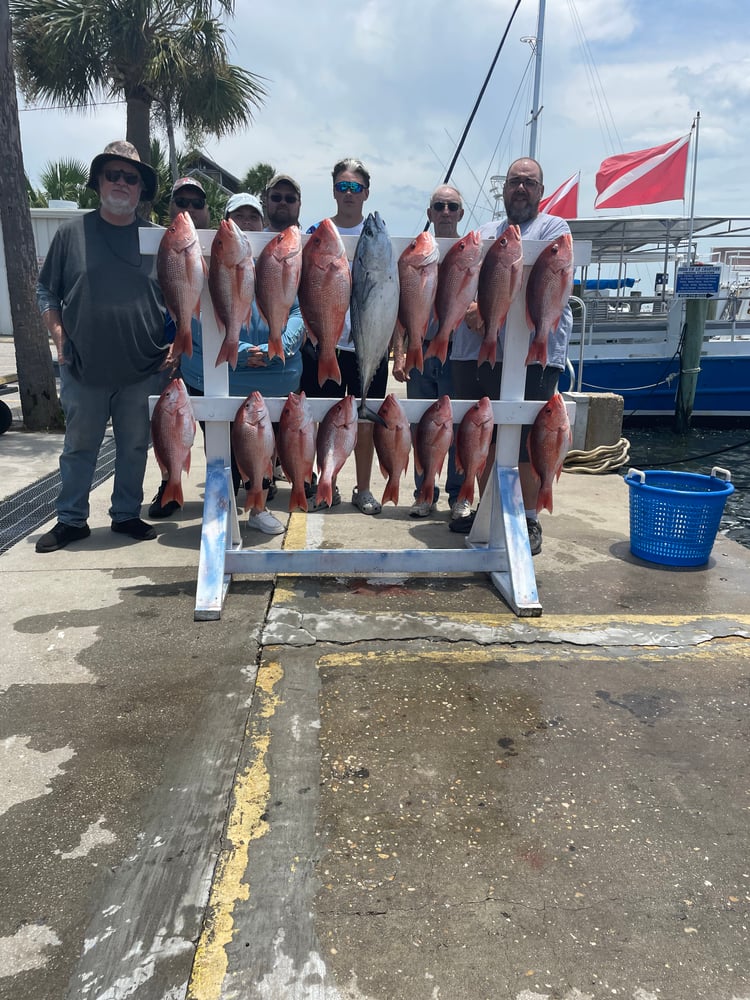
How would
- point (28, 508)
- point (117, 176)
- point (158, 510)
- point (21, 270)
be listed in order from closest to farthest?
point (117, 176)
point (158, 510)
point (28, 508)
point (21, 270)

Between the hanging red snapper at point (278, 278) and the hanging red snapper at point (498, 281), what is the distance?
2.96ft

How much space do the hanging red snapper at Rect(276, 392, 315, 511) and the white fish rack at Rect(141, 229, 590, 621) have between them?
126mm

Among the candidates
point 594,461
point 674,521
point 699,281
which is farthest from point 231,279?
point 699,281

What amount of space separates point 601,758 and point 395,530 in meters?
2.69

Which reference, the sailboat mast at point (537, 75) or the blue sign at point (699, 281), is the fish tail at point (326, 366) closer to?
the blue sign at point (699, 281)

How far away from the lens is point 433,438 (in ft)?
11.9

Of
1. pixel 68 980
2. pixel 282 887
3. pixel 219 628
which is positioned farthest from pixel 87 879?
pixel 219 628

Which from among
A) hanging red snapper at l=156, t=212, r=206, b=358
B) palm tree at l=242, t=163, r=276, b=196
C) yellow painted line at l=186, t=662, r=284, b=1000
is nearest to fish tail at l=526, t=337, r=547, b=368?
hanging red snapper at l=156, t=212, r=206, b=358

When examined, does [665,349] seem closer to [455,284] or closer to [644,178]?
[644,178]

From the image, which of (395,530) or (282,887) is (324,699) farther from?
(395,530)

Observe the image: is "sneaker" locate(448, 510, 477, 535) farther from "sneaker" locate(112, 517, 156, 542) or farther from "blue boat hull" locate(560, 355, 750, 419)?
"blue boat hull" locate(560, 355, 750, 419)

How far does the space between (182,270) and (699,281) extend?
1242 cm

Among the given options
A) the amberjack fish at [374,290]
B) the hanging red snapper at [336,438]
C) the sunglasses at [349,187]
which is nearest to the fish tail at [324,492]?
the hanging red snapper at [336,438]

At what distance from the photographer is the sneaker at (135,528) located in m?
4.68
